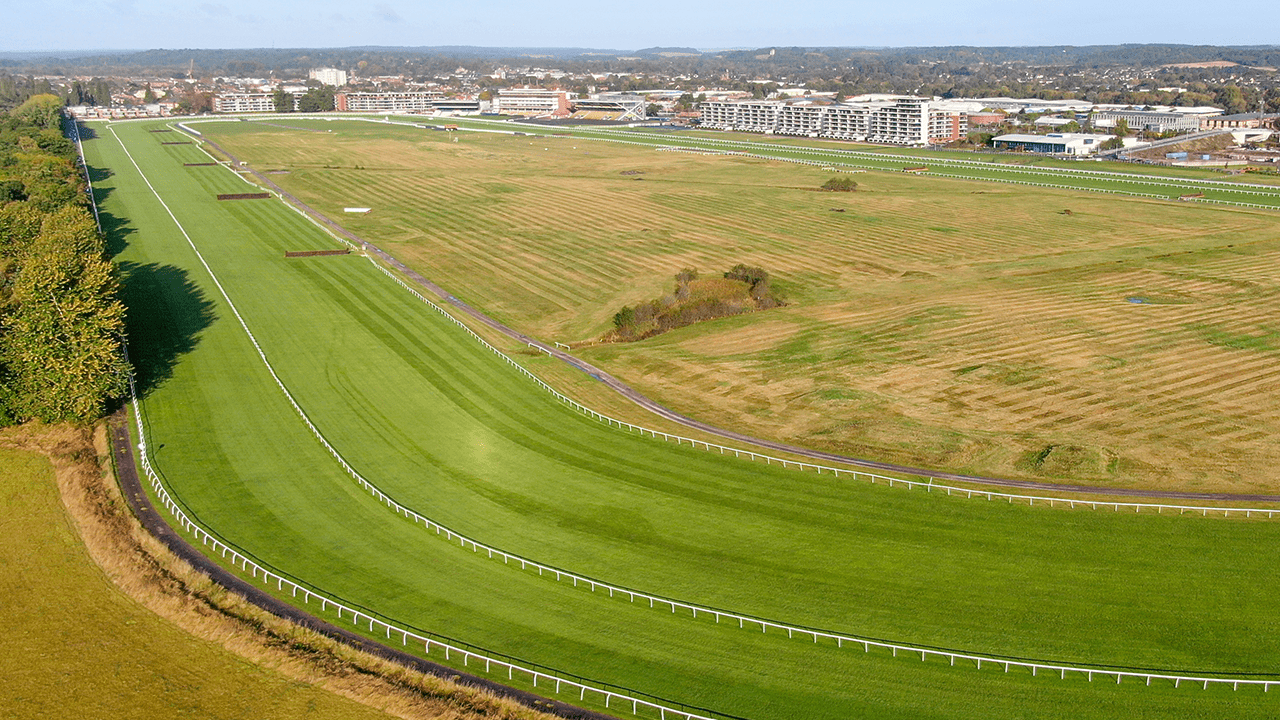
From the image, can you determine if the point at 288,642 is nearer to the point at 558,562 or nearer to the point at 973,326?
the point at 558,562

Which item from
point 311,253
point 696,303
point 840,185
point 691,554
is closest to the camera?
point 691,554

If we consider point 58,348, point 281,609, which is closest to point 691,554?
point 281,609

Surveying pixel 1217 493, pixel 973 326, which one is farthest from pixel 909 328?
pixel 1217 493

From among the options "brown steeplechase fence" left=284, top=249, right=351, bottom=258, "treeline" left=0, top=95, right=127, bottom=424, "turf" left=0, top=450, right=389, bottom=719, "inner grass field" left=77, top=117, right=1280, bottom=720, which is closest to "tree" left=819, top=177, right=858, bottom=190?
"brown steeplechase fence" left=284, top=249, right=351, bottom=258

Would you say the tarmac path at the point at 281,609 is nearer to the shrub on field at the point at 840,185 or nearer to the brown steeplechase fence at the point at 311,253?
the brown steeplechase fence at the point at 311,253

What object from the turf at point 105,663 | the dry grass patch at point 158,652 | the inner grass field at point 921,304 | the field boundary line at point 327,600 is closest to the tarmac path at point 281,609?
the dry grass patch at point 158,652

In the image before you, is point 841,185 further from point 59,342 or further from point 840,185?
point 59,342

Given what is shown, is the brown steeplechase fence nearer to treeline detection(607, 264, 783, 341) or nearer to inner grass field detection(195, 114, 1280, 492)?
inner grass field detection(195, 114, 1280, 492)
